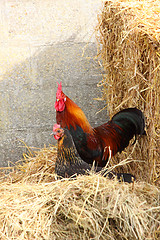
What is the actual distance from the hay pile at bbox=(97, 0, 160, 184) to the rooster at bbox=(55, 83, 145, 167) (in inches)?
4.4

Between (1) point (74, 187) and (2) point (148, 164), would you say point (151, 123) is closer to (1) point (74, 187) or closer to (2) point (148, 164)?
(2) point (148, 164)

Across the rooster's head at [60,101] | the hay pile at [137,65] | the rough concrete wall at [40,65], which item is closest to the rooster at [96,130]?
the rooster's head at [60,101]

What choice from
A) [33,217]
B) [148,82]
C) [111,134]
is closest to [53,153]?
[111,134]

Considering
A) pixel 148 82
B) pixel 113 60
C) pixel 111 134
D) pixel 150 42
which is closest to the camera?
pixel 150 42

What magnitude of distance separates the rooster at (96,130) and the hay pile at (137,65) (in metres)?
0.11

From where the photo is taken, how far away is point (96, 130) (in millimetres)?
2510

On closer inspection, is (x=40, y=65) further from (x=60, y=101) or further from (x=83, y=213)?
(x=83, y=213)

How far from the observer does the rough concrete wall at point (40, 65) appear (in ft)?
10.4

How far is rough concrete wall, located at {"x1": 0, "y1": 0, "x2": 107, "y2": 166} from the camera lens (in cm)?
317

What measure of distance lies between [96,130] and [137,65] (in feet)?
2.15

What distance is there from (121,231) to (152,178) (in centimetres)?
101

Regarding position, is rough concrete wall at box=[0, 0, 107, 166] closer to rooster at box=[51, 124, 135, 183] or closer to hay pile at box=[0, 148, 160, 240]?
rooster at box=[51, 124, 135, 183]

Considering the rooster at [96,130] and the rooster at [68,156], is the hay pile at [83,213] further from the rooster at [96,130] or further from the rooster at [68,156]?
the rooster at [96,130]

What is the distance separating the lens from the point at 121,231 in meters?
1.51
